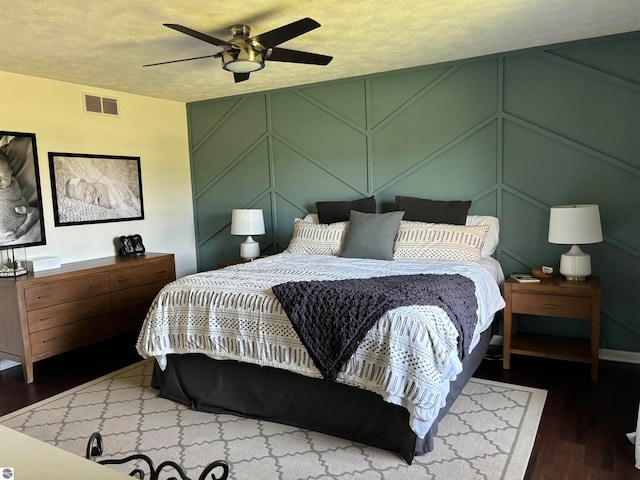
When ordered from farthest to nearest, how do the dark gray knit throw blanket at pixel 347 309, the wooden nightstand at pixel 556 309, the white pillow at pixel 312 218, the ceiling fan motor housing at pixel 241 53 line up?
the white pillow at pixel 312 218 → the wooden nightstand at pixel 556 309 → the ceiling fan motor housing at pixel 241 53 → the dark gray knit throw blanket at pixel 347 309

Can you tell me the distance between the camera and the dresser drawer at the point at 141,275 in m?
4.04

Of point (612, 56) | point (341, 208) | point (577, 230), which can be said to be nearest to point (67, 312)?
point (341, 208)

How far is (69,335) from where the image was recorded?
12.0 feet

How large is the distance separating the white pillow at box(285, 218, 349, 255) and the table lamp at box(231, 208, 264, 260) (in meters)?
0.60

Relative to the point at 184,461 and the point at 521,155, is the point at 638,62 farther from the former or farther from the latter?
the point at 184,461

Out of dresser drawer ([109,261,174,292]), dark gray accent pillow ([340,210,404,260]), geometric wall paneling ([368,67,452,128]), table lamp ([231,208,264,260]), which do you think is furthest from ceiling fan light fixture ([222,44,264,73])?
dresser drawer ([109,261,174,292])

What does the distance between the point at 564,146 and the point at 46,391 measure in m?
4.15

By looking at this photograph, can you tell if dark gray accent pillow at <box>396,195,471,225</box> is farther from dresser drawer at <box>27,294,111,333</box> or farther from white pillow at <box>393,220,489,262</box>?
dresser drawer at <box>27,294,111,333</box>

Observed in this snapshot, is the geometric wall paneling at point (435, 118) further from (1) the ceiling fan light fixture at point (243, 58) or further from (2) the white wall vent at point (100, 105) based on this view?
(2) the white wall vent at point (100, 105)

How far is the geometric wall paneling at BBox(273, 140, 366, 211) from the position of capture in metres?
4.60

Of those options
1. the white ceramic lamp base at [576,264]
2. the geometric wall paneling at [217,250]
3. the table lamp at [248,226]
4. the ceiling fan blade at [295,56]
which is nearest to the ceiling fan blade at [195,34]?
the ceiling fan blade at [295,56]

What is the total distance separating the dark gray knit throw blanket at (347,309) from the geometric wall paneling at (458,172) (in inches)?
60.2

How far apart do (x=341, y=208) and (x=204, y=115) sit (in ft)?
6.88

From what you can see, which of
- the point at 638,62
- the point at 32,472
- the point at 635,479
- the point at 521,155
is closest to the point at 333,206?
the point at 521,155
